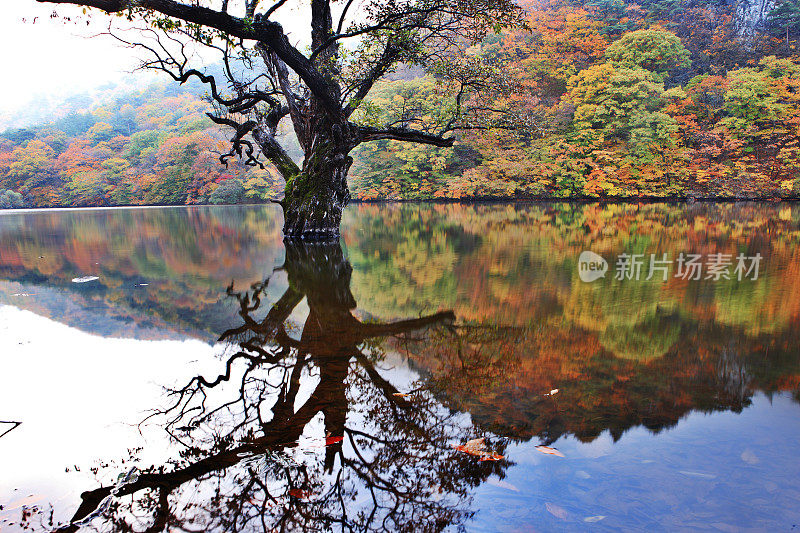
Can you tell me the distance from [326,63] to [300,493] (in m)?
9.27

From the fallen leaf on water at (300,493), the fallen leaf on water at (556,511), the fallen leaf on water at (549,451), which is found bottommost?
the fallen leaf on water at (300,493)

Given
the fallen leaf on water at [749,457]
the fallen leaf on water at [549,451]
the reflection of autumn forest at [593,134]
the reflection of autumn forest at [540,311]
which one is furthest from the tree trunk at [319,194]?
the fallen leaf on water at [749,457]

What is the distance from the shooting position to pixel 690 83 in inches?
923

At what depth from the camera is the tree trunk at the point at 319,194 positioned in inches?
391

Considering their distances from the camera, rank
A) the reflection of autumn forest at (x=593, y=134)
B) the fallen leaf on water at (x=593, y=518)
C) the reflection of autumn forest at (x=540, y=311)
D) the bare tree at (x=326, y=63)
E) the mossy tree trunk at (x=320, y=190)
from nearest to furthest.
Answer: the fallen leaf on water at (x=593, y=518)
the reflection of autumn forest at (x=540, y=311)
the bare tree at (x=326, y=63)
the mossy tree trunk at (x=320, y=190)
the reflection of autumn forest at (x=593, y=134)

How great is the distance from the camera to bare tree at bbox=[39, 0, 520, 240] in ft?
25.0

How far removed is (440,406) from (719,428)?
47.6 inches

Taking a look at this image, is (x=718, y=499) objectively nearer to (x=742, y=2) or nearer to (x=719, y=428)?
(x=719, y=428)

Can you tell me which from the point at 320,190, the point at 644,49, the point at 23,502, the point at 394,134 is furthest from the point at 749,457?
the point at 644,49

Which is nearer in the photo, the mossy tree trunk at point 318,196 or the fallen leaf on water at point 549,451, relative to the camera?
the fallen leaf on water at point 549,451

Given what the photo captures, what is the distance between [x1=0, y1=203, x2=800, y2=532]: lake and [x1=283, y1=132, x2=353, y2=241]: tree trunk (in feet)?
17.2

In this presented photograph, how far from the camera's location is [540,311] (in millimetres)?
3926

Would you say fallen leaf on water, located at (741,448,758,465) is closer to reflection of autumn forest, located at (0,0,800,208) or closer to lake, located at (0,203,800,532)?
lake, located at (0,203,800,532)

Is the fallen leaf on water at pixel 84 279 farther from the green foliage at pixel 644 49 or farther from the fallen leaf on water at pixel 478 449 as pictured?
the green foliage at pixel 644 49
